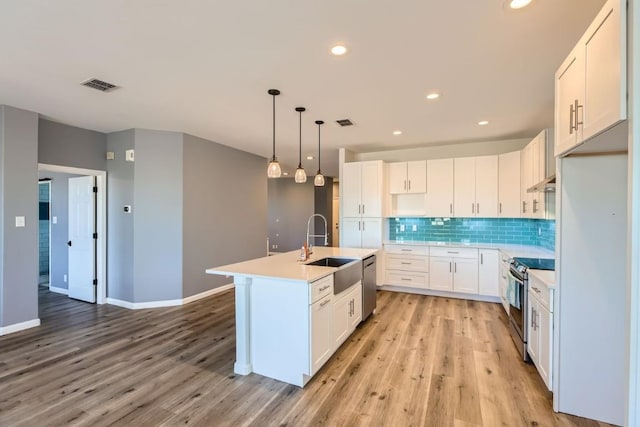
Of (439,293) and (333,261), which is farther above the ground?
(333,261)

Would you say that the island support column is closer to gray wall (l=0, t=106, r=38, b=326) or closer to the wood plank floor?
the wood plank floor

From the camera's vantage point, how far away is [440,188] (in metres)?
5.35

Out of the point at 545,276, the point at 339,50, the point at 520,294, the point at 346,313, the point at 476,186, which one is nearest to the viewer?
the point at 339,50

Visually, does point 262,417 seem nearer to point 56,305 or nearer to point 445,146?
point 56,305

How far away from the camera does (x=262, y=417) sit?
7.07 feet

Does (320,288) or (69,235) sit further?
(69,235)

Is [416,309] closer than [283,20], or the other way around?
[283,20]

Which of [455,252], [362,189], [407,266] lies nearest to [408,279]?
[407,266]

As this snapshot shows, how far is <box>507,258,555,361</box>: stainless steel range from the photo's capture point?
2.89 m

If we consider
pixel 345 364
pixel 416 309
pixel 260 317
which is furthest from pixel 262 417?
pixel 416 309

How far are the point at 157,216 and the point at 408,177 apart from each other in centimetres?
416

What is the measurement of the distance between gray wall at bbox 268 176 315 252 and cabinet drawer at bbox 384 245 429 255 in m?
4.81

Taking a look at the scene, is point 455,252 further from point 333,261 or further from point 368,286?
point 333,261

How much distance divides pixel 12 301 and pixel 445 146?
6.55 meters
